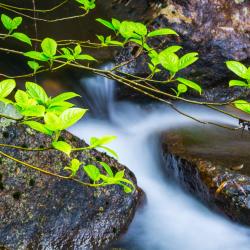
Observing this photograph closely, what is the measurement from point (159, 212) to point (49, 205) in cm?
149

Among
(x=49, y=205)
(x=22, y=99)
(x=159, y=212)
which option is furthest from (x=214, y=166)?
(x=22, y=99)

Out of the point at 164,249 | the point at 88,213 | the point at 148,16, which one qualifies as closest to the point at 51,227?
the point at 88,213

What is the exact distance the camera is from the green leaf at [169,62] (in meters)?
1.61

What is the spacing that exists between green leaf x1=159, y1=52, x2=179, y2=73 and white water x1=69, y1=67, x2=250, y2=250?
7.82 feet

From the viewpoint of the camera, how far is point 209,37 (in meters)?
6.81

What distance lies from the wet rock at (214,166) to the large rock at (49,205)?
1.03m

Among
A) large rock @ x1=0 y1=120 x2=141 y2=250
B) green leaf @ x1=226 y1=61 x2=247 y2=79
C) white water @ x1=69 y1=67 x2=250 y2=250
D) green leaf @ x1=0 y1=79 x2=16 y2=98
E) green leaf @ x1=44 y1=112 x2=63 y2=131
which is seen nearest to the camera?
green leaf @ x1=44 y1=112 x2=63 y2=131

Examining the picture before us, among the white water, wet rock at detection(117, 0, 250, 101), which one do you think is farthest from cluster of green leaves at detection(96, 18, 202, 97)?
wet rock at detection(117, 0, 250, 101)

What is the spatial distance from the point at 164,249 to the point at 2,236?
1.65m

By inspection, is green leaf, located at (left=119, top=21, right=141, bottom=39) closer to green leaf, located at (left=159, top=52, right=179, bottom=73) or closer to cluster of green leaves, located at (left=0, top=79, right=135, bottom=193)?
green leaf, located at (left=159, top=52, right=179, bottom=73)

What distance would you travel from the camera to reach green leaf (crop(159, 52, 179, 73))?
1.61 meters

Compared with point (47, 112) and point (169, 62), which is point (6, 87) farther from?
point (169, 62)

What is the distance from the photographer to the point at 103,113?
600 centimetres

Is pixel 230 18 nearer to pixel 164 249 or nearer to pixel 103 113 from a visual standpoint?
pixel 103 113
